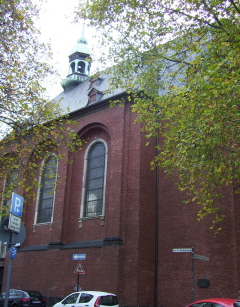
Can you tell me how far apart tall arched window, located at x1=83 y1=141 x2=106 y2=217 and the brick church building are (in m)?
0.06

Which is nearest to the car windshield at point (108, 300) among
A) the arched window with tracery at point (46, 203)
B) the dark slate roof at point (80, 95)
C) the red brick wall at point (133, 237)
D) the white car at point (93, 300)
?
the white car at point (93, 300)

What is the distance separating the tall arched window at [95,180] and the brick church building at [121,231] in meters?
0.06

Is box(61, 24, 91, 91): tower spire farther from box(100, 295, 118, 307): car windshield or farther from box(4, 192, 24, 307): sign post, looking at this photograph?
box(4, 192, 24, 307): sign post

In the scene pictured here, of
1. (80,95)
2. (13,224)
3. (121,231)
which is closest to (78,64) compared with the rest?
(80,95)

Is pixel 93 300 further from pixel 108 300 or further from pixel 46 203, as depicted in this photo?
pixel 46 203

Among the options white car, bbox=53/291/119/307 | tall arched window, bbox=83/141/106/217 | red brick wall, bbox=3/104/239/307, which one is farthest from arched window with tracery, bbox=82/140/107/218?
white car, bbox=53/291/119/307

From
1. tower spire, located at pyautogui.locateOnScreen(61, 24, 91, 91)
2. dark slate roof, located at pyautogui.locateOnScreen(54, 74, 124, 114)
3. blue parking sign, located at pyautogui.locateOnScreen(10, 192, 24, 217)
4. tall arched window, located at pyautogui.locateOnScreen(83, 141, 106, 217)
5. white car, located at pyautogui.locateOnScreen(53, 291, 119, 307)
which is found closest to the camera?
blue parking sign, located at pyautogui.locateOnScreen(10, 192, 24, 217)

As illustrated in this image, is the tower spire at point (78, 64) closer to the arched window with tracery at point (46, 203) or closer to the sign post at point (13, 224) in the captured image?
the arched window with tracery at point (46, 203)

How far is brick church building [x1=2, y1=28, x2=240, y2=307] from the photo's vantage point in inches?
671

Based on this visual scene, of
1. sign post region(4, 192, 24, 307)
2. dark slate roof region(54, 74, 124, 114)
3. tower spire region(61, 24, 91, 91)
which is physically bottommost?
sign post region(4, 192, 24, 307)

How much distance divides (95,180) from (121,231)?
164 inches

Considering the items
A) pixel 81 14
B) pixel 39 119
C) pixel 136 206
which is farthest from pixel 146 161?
pixel 81 14

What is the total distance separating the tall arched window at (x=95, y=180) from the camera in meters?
21.0

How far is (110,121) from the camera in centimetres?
2158
